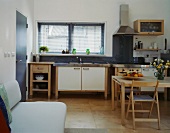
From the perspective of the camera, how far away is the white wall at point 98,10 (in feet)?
20.4

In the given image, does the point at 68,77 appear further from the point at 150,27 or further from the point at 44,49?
the point at 150,27

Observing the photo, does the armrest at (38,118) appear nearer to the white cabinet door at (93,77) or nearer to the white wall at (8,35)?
the white wall at (8,35)

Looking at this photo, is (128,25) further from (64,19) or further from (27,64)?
(27,64)

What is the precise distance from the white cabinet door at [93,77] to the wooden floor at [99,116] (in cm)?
35

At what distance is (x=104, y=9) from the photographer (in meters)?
6.25

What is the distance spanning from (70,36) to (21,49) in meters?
1.99

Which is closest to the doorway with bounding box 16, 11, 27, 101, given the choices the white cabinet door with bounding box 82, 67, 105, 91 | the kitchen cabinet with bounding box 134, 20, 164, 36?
the white cabinet door with bounding box 82, 67, 105, 91

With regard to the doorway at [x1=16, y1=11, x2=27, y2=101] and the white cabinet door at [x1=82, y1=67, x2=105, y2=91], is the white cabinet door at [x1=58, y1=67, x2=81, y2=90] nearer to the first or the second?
the white cabinet door at [x1=82, y1=67, x2=105, y2=91]

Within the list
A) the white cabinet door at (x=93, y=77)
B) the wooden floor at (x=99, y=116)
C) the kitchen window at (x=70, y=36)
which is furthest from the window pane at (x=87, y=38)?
the wooden floor at (x=99, y=116)

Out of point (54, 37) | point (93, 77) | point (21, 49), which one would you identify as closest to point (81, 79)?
point (93, 77)

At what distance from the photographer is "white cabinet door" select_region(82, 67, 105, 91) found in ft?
18.8

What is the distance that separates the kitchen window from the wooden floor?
4.91ft

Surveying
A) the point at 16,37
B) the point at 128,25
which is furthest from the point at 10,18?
the point at 128,25

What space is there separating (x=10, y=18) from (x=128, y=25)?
134 inches
